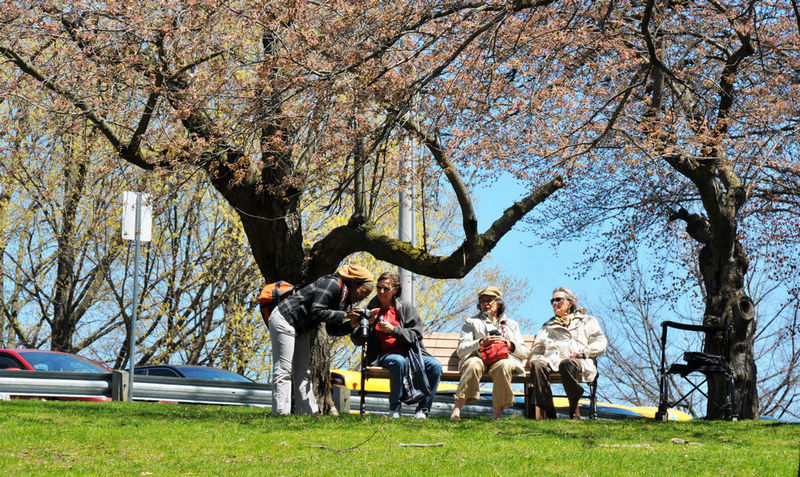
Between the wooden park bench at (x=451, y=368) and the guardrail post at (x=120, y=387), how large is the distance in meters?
4.54

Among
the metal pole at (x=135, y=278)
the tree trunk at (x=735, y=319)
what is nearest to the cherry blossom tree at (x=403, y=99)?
the tree trunk at (x=735, y=319)

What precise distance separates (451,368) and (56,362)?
7.69 m

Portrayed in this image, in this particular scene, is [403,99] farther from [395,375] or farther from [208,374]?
[208,374]

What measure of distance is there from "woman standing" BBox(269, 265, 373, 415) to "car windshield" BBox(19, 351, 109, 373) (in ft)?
26.4

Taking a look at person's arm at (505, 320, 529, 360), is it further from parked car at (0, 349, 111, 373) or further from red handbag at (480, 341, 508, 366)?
parked car at (0, 349, 111, 373)

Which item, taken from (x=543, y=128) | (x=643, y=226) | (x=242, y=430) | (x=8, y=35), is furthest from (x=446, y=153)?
(x=643, y=226)

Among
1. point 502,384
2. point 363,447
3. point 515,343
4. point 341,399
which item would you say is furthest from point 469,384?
point 363,447

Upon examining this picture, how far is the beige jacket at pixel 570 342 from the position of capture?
11.2 metres

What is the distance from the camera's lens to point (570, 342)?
11.3 meters

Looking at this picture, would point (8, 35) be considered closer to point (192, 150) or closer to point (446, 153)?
point (192, 150)

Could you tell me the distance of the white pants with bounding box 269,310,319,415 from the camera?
994cm

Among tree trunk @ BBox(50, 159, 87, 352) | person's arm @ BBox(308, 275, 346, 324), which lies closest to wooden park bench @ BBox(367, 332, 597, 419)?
person's arm @ BBox(308, 275, 346, 324)

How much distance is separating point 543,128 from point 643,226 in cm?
583

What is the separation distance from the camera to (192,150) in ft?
37.7
